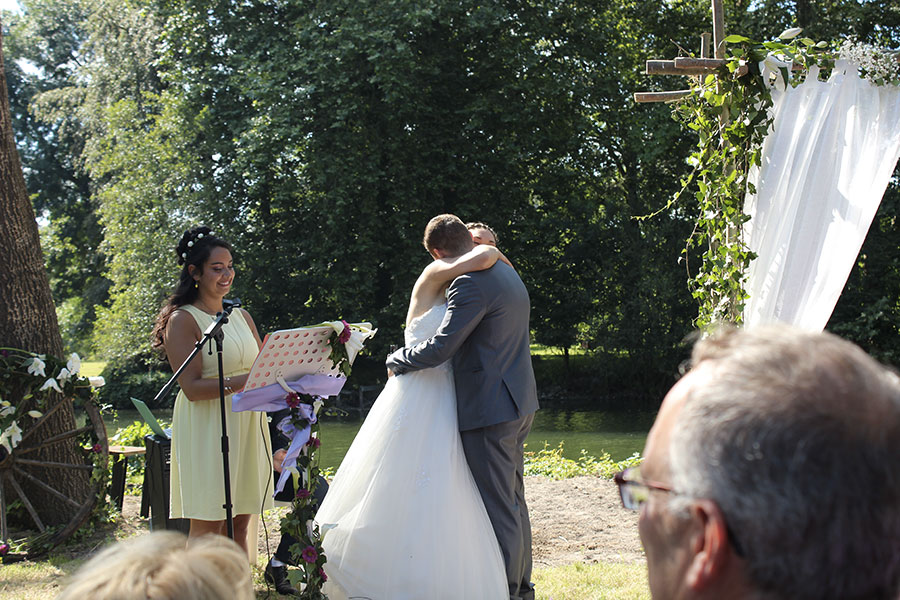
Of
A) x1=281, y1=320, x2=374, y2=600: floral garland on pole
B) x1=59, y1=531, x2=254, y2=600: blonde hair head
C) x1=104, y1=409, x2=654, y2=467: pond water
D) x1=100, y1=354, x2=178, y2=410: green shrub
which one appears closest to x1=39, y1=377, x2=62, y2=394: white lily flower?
x1=281, y1=320, x2=374, y2=600: floral garland on pole

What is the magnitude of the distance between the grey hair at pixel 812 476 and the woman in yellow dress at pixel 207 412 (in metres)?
3.57

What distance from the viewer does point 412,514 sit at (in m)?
4.29

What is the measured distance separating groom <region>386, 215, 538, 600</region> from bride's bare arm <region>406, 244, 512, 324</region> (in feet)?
0.18

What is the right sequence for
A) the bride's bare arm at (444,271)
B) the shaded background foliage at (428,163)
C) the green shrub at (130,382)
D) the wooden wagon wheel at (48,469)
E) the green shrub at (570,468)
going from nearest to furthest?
the bride's bare arm at (444,271), the wooden wagon wheel at (48,469), the green shrub at (570,468), the shaded background foliage at (428,163), the green shrub at (130,382)

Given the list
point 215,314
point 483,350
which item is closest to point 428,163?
point 215,314

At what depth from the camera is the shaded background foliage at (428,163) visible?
1903 cm

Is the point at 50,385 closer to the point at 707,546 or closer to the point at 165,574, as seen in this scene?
the point at 165,574

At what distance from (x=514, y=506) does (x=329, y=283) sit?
16.2m

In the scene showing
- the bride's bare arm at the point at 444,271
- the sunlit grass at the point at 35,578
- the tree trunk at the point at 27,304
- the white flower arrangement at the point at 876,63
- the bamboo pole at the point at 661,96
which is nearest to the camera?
the bride's bare arm at the point at 444,271

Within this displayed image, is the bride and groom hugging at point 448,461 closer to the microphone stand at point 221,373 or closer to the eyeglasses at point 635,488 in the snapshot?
the microphone stand at point 221,373

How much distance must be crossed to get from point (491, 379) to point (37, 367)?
11.7ft

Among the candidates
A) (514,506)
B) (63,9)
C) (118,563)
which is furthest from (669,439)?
(63,9)

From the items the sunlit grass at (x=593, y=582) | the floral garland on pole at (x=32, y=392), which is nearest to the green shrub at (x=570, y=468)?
the sunlit grass at (x=593, y=582)

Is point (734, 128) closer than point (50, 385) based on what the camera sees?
Yes
